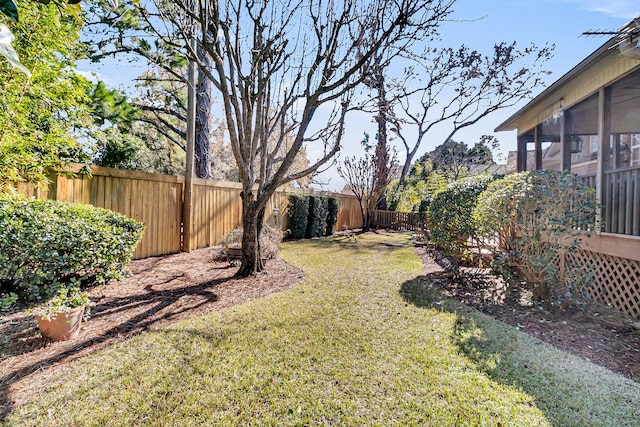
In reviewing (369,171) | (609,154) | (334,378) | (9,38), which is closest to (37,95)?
(9,38)

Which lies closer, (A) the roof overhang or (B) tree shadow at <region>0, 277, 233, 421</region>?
(B) tree shadow at <region>0, 277, 233, 421</region>

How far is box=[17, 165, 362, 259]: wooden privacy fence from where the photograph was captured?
4.71m

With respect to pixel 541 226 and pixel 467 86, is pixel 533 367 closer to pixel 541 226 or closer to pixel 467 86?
pixel 541 226

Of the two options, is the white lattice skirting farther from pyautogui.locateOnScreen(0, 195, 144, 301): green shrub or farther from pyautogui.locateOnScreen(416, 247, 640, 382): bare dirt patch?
pyautogui.locateOnScreen(0, 195, 144, 301): green shrub

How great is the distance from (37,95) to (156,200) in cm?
287

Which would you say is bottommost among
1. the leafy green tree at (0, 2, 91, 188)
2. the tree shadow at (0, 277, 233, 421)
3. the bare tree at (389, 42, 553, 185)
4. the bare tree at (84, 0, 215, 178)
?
the tree shadow at (0, 277, 233, 421)

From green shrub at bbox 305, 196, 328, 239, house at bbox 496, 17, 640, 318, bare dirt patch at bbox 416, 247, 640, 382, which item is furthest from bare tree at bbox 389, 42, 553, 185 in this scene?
bare dirt patch at bbox 416, 247, 640, 382

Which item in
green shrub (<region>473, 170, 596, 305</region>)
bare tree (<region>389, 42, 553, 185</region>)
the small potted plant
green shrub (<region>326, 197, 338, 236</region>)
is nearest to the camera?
the small potted plant

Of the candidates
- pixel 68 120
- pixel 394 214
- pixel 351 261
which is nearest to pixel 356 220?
pixel 394 214

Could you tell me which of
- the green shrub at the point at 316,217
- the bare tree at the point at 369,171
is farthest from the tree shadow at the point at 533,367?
the bare tree at the point at 369,171

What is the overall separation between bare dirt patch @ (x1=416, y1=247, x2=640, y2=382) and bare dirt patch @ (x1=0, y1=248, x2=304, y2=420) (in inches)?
113

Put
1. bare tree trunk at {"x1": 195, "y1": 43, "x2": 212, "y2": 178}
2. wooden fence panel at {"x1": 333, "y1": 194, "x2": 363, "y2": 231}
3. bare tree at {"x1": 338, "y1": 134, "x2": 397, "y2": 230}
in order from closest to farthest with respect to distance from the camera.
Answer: bare tree trunk at {"x1": 195, "y1": 43, "x2": 212, "y2": 178} < wooden fence panel at {"x1": 333, "y1": 194, "x2": 363, "y2": 231} < bare tree at {"x1": 338, "y1": 134, "x2": 397, "y2": 230}

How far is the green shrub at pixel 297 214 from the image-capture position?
394 inches

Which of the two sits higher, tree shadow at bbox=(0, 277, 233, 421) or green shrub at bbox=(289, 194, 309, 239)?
green shrub at bbox=(289, 194, 309, 239)
